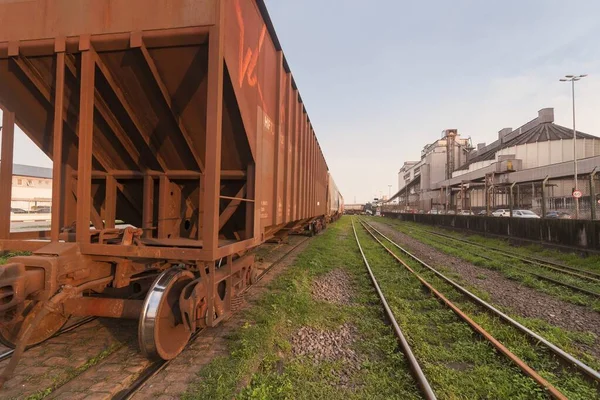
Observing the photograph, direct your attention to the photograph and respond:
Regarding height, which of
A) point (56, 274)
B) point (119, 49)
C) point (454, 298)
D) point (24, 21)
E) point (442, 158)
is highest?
point (442, 158)

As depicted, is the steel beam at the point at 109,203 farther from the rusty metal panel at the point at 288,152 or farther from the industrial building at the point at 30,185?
the industrial building at the point at 30,185

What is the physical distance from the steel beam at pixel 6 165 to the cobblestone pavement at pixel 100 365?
1605mm

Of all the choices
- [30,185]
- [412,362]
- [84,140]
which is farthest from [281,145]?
[30,185]

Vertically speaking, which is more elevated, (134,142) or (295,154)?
(295,154)

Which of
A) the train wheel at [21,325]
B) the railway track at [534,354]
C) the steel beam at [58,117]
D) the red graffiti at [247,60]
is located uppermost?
the red graffiti at [247,60]

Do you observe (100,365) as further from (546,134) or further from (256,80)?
(546,134)

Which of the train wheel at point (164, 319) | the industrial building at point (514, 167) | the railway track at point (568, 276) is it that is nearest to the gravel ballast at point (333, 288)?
the train wheel at point (164, 319)

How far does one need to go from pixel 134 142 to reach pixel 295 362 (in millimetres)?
3614

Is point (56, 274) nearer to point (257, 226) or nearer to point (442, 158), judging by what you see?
point (257, 226)

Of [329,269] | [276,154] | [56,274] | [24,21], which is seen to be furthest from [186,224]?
[329,269]

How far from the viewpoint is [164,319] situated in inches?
140

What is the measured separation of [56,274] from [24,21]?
287cm

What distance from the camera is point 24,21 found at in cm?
373

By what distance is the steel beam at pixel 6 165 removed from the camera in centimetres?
435
